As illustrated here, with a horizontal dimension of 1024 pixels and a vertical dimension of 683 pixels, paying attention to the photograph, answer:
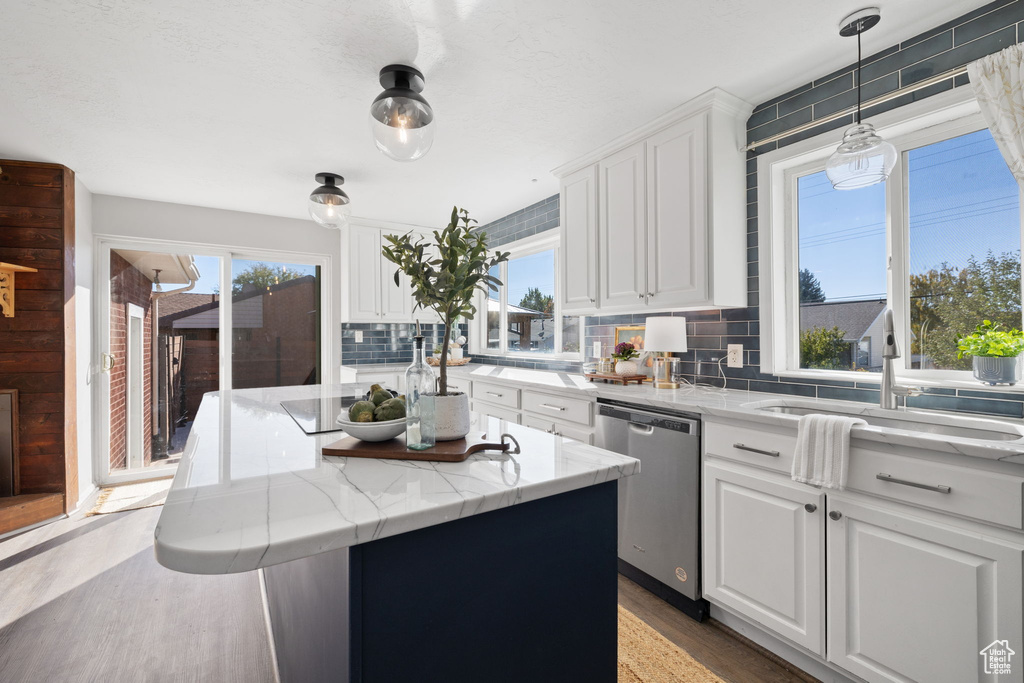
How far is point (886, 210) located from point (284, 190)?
3.85 m

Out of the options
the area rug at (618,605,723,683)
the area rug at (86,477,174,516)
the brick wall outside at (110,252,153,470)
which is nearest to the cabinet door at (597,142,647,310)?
the area rug at (618,605,723,683)

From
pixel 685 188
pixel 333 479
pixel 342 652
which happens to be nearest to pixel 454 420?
pixel 333 479

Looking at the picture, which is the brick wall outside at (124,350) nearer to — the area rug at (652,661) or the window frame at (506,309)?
the window frame at (506,309)

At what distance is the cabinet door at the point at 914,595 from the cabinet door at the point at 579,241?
5.87ft

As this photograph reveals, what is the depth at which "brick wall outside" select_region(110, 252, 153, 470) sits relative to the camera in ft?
12.8

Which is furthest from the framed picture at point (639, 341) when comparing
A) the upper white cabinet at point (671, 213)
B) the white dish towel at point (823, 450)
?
the white dish towel at point (823, 450)

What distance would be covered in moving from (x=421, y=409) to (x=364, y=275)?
12.1 feet

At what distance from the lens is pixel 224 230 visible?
4.27m

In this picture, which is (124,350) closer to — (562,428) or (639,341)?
(562,428)

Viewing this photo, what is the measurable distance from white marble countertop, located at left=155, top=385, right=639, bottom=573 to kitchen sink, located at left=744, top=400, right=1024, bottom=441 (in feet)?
3.88

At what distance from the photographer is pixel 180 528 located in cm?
76

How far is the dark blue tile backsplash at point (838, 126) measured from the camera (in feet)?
5.50

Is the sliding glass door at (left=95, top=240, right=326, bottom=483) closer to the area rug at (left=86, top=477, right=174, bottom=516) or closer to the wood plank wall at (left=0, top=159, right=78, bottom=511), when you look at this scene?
the area rug at (left=86, top=477, right=174, bottom=516)

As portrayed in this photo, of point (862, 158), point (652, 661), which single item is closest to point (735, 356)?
point (862, 158)
